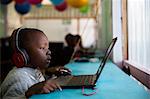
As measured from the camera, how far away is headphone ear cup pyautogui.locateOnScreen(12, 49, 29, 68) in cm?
138

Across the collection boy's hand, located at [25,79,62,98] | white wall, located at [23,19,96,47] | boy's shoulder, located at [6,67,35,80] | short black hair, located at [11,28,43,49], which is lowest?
white wall, located at [23,19,96,47]

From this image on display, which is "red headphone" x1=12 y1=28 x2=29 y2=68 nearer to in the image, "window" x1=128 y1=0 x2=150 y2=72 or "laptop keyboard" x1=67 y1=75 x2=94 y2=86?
"laptop keyboard" x1=67 y1=75 x2=94 y2=86

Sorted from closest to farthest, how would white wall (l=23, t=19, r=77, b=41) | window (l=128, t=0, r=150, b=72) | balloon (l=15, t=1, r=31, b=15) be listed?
window (l=128, t=0, r=150, b=72)
balloon (l=15, t=1, r=31, b=15)
white wall (l=23, t=19, r=77, b=41)

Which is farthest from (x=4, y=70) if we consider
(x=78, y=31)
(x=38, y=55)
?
(x=78, y=31)

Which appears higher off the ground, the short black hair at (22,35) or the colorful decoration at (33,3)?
the colorful decoration at (33,3)

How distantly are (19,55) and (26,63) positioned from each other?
0.18 ft

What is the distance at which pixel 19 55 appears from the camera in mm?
1396

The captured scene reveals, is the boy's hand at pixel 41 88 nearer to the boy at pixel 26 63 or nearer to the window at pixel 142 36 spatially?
the boy at pixel 26 63

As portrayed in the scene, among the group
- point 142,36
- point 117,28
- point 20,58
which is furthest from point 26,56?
point 117,28

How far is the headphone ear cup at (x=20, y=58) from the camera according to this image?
1.38 meters

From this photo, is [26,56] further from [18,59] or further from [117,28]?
[117,28]

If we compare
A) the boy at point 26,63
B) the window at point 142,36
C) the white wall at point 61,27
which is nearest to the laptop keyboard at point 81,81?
the boy at point 26,63

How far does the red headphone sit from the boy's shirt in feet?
0.10

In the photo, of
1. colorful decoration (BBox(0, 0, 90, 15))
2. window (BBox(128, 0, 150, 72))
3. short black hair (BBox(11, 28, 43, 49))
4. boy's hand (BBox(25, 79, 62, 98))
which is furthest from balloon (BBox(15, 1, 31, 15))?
boy's hand (BBox(25, 79, 62, 98))
